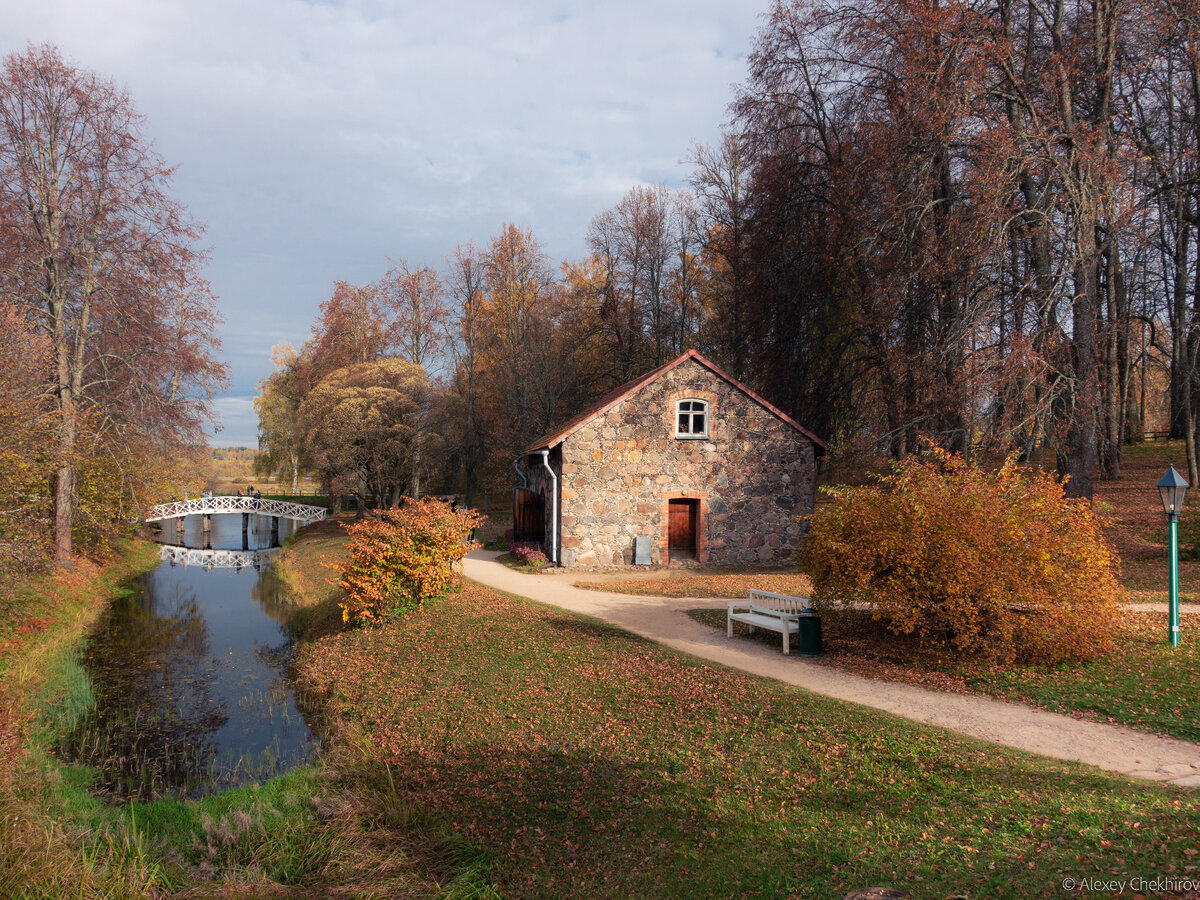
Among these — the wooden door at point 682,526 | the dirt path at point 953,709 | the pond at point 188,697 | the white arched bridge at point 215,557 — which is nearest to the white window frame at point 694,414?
the wooden door at point 682,526

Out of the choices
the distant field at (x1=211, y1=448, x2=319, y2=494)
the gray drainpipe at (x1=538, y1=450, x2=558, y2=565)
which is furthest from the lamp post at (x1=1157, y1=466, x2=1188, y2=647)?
the distant field at (x1=211, y1=448, x2=319, y2=494)

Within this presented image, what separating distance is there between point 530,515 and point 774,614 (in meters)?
12.3

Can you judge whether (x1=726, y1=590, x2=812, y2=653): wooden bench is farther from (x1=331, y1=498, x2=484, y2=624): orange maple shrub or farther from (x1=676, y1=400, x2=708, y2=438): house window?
(x1=676, y1=400, x2=708, y2=438): house window

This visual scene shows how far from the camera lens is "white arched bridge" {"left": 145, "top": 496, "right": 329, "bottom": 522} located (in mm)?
35647

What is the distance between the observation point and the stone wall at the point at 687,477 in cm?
1800

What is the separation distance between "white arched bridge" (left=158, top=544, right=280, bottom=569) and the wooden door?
18.2m

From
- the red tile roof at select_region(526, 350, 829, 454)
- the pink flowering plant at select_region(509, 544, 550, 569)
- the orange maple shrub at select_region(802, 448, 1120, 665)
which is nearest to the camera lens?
the orange maple shrub at select_region(802, 448, 1120, 665)

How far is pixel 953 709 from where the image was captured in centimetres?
740

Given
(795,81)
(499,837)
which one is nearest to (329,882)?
(499,837)

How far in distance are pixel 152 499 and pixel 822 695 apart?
21201mm

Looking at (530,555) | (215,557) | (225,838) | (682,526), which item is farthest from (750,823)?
(215,557)

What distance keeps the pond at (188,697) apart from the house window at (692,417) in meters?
11.1

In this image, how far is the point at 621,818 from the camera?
5984 mm

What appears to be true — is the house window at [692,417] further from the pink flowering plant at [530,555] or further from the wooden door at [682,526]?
the pink flowering plant at [530,555]
